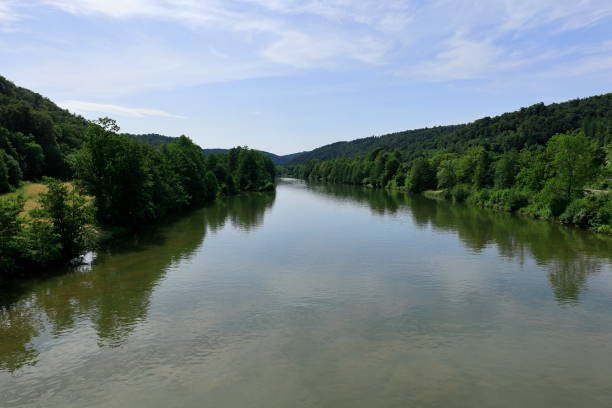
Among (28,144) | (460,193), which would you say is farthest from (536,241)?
(28,144)

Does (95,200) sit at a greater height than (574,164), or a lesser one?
lesser

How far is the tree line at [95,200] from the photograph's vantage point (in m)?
22.1

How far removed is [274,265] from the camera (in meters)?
26.5

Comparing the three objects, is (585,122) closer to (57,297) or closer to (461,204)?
(461,204)

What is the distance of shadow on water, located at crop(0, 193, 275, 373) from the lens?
15789 mm

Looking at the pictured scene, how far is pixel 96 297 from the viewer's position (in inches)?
796

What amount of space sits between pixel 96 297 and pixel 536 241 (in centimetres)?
3314

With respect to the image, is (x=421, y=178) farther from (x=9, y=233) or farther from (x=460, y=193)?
(x=9, y=233)

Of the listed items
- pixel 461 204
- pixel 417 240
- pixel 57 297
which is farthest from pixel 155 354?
pixel 461 204

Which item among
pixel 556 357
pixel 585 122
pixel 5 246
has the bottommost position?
pixel 556 357

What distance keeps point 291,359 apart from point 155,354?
15.9 feet

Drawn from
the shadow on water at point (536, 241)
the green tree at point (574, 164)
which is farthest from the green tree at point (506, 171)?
the green tree at point (574, 164)

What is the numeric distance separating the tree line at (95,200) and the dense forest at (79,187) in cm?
5

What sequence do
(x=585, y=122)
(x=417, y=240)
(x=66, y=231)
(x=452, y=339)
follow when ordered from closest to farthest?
(x=452, y=339) < (x=66, y=231) < (x=417, y=240) < (x=585, y=122)
